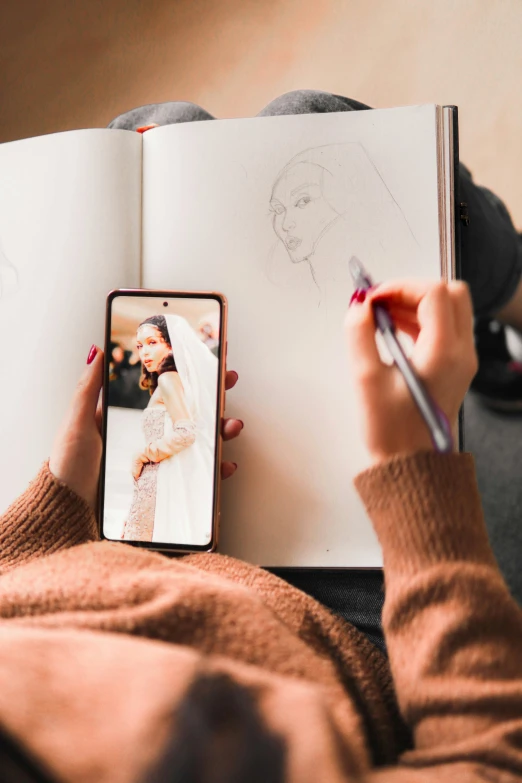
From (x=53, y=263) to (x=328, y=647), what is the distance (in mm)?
316


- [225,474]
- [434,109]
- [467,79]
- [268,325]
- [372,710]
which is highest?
[467,79]

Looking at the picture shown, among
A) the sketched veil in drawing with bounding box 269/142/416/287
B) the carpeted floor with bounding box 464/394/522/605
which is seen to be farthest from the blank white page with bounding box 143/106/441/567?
the carpeted floor with bounding box 464/394/522/605

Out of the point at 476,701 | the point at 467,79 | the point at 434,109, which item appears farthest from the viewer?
the point at 467,79

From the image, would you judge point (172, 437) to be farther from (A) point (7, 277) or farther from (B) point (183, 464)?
(A) point (7, 277)

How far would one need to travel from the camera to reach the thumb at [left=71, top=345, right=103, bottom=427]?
44 cm

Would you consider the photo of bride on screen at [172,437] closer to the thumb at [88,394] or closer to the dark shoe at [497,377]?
the thumb at [88,394]

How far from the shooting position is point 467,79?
2.11 ft

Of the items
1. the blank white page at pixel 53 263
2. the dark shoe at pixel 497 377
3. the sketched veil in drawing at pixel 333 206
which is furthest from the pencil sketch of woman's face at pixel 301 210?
the dark shoe at pixel 497 377

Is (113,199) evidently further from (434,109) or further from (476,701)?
(476,701)

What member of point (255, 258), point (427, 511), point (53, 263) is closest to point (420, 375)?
point (427, 511)

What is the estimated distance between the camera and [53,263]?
0.46 m

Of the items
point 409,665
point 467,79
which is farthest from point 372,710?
point 467,79

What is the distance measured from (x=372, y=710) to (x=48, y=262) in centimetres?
36

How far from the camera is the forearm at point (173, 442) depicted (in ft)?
1.41
